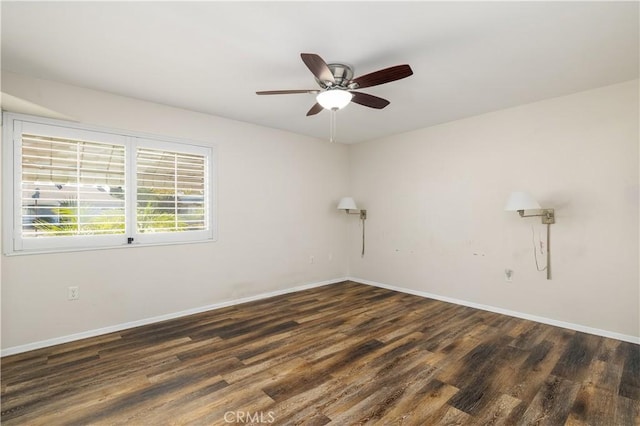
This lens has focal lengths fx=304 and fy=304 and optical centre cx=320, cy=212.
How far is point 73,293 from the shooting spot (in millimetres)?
3014

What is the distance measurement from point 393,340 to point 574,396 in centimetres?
137

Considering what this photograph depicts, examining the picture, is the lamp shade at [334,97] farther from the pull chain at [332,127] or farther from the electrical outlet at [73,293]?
the electrical outlet at [73,293]

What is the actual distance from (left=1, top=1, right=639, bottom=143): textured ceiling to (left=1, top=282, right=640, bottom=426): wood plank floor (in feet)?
8.26

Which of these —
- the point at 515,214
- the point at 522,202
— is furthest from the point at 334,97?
the point at 515,214

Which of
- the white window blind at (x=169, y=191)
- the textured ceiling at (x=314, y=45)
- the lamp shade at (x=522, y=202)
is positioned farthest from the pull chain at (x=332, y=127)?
the lamp shade at (x=522, y=202)

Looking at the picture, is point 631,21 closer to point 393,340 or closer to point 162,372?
point 393,340

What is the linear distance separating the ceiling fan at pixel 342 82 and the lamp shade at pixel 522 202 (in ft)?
5.94

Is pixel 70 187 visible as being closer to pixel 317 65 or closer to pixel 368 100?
pixel 317 65

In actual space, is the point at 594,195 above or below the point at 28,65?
below

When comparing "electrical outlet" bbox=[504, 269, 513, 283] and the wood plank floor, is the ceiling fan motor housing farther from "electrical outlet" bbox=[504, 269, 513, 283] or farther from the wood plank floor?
"electrical outlet" bbox=[504, 269, 513, 283]

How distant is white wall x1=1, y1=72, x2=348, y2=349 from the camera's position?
286 cm

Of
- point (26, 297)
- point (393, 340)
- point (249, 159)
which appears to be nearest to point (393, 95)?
→ point (249, 159)

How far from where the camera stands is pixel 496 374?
93.4 inches

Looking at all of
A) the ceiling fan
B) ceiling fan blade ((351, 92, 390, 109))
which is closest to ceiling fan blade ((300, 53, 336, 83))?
the ceiling fan
